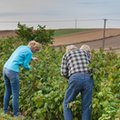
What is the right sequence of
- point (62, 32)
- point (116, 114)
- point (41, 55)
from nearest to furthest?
point (116, 114) → point (41, 55) → point (62, 32)

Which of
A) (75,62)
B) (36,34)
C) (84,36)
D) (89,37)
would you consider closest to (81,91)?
(75,62)

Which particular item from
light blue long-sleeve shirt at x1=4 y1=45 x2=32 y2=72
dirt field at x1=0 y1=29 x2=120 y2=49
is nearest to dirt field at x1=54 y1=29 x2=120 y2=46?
dirt field at x1=0 y1=29 x2=120 y2=49

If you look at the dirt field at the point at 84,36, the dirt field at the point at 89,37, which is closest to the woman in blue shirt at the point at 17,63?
the dirt field at the point at 89,37

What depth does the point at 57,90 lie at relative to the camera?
10523 millimetres

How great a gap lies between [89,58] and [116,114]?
6.27 ft

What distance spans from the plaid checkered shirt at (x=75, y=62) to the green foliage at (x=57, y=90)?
147 millimetres

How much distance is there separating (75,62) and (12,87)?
220cm

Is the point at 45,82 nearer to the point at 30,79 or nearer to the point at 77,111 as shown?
the point at 30,79

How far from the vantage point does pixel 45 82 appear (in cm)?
1146

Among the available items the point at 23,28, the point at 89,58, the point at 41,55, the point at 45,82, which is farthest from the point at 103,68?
the point at 23,28

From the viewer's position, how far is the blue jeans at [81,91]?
9.30 meters

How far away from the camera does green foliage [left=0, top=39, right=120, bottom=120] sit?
30.2 ft

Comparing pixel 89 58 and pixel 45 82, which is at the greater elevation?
pixel 89 58

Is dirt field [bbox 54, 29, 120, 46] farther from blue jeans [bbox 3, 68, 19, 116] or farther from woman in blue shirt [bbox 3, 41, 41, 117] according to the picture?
woman in blue shirt [bbox 3, 41, 41, 117]
